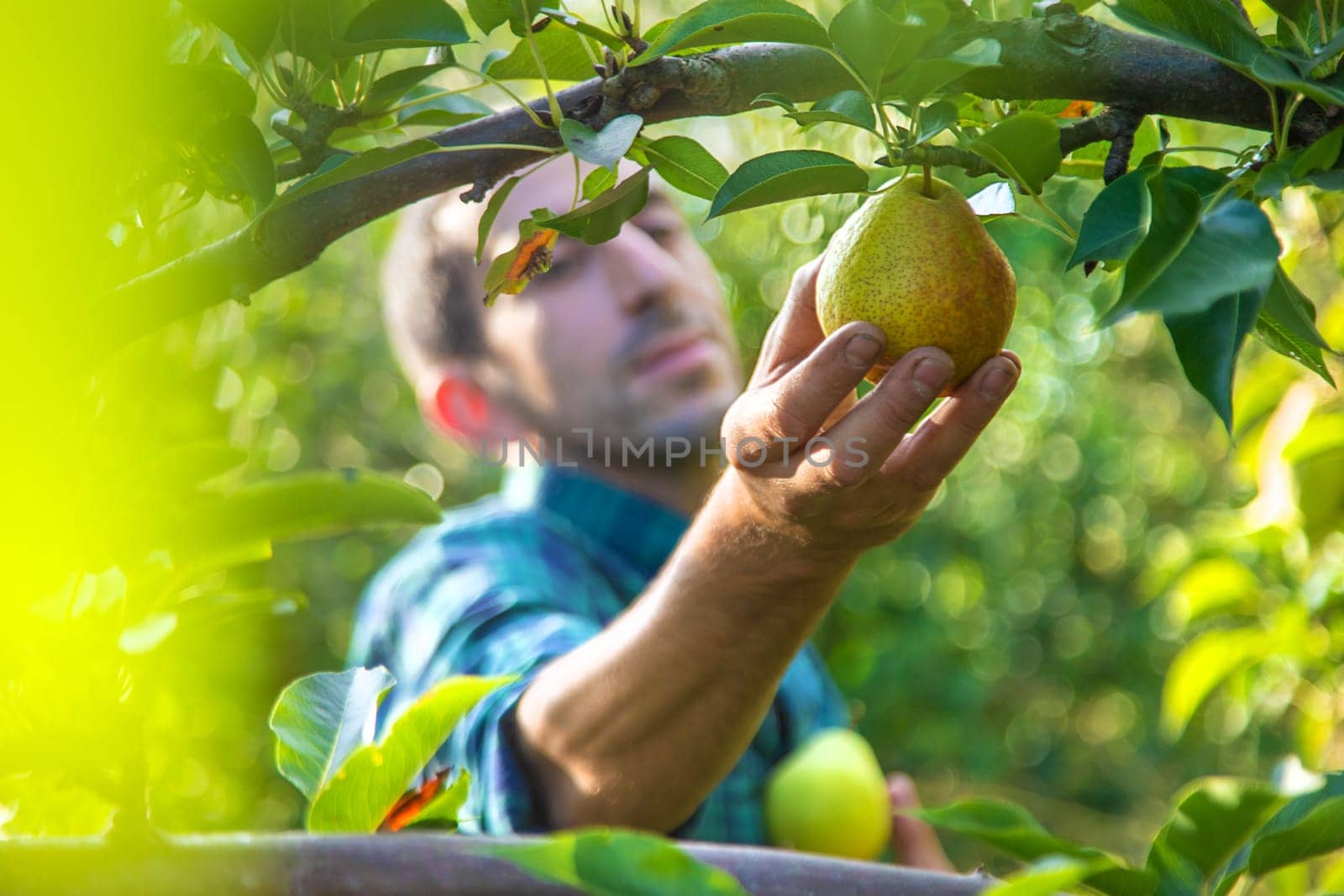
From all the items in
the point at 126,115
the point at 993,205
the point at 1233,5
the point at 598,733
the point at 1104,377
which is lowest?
the point at 1104,377

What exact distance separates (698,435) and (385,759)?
1160 millimetres

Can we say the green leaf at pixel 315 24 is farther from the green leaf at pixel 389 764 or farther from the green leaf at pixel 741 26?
the green leaf at pixel 389 764

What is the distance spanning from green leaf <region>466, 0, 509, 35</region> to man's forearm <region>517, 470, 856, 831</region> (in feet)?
1.06

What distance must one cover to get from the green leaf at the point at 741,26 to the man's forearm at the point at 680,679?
0.31m

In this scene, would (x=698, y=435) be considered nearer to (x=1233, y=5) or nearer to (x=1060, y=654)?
(x=1233, y=5)

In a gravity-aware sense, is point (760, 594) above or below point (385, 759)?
below

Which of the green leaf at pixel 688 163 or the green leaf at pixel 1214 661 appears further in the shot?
the green leaf at pixel 1214 661

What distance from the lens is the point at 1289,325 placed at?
49 cm

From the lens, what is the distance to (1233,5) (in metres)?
0.51

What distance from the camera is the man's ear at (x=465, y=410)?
198cm

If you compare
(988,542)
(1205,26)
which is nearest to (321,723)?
(1205,26)

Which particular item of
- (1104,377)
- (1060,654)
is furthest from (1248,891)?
(1104,377)

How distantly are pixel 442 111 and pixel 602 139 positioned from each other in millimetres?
151

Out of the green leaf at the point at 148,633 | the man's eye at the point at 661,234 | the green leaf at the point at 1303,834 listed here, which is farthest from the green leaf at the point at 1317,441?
the man's eye at the point at 661,234
